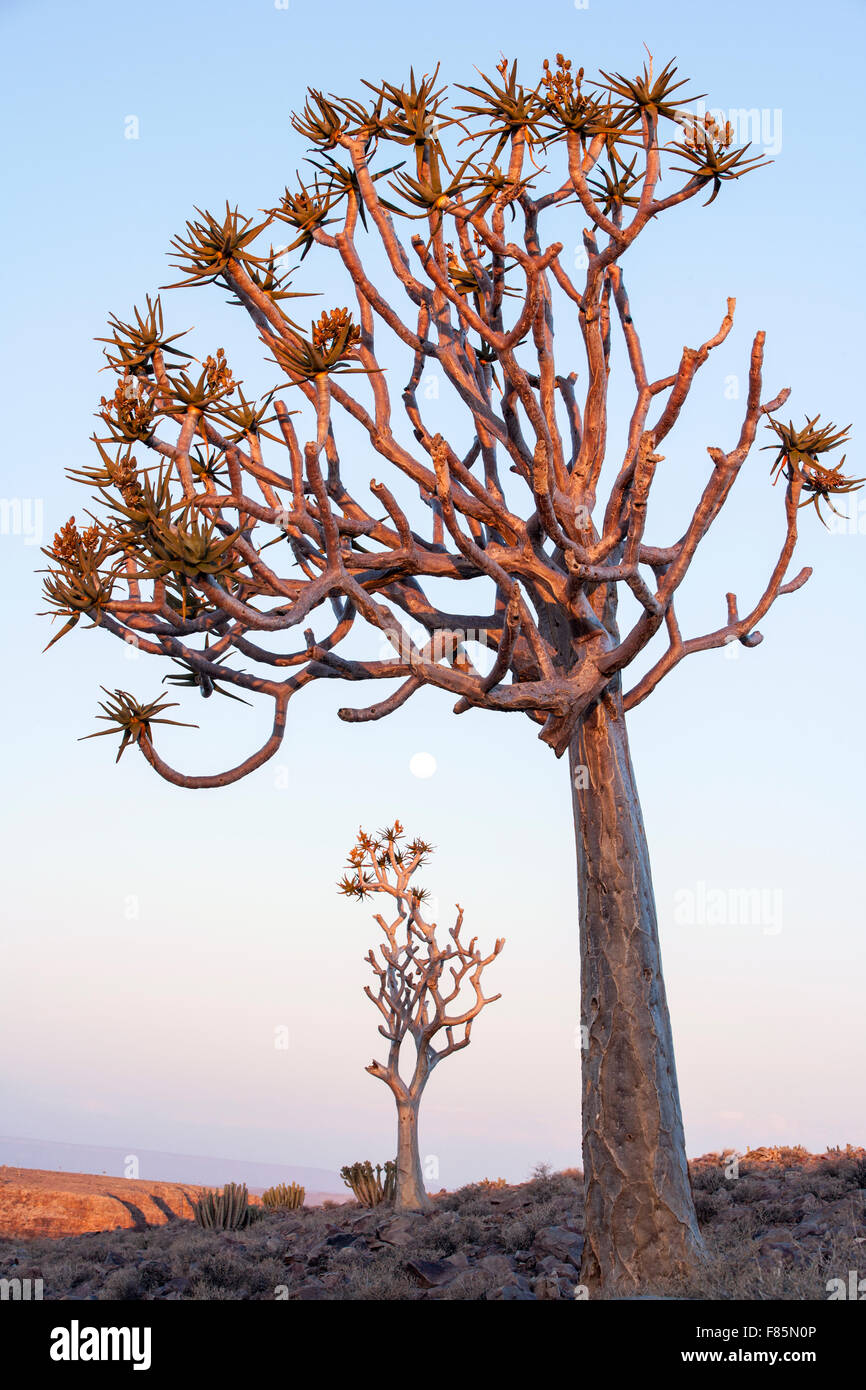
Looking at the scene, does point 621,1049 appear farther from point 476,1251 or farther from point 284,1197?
point 284,1197

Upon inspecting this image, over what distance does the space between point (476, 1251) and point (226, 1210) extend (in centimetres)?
631

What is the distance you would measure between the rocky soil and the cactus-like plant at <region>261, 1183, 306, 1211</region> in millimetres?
3644

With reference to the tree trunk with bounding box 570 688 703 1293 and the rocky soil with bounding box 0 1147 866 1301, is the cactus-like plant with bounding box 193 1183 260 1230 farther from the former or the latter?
the tree trunk with bounding box 570 688 703 1293

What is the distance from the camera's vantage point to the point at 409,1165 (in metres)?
16.0

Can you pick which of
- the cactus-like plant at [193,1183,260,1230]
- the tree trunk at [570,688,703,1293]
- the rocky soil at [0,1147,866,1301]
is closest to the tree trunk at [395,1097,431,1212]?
the rocky soil at [0,1147,866,1301]

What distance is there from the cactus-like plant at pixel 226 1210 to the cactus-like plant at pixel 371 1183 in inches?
77.0

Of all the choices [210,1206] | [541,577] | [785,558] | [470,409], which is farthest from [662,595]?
[210,1206]

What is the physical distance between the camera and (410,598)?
9711 millimetres

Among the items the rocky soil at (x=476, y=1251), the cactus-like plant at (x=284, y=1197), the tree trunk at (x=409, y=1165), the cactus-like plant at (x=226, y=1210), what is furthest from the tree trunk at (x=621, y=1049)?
the cactus-like plant at (x=284, y=1197)

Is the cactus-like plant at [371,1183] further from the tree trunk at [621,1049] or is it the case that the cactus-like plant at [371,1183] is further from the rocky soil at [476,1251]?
the tree trunk at [621,1049]

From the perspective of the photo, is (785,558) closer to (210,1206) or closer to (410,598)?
(410,598)

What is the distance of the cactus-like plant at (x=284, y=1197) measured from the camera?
18406 millimetres

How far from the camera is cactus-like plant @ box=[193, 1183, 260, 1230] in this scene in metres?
15.6
